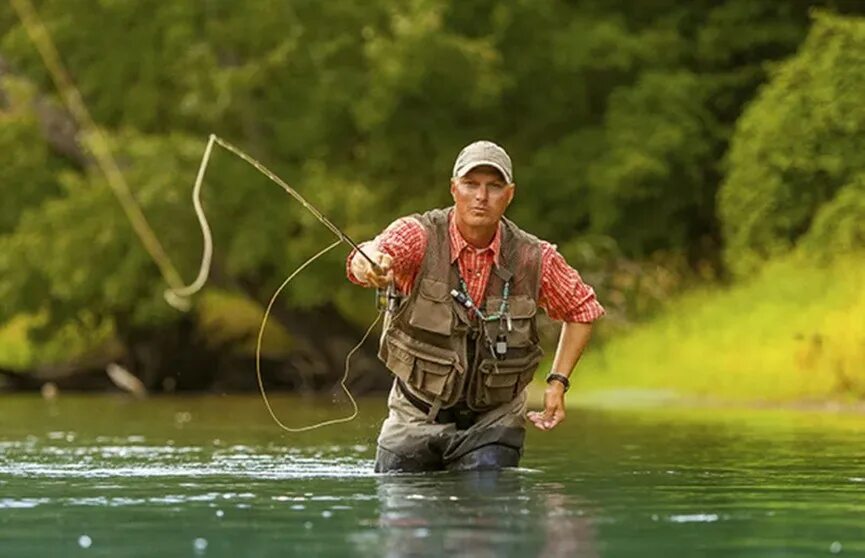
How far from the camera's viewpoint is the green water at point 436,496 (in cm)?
641

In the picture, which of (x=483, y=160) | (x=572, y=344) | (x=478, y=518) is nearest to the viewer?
(x=478, y=518)

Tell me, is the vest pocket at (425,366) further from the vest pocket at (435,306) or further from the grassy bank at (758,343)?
the grassy bank at (758,343)

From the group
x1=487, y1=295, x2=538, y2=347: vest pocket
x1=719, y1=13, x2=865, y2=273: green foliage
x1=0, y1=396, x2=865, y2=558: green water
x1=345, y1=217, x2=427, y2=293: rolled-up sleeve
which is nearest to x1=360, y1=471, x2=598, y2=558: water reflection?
x1=0, y1=396, x2=865, y2=558: green water

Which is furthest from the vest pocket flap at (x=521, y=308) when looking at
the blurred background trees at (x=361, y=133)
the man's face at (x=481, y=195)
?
the blurred background trees at (x=361, y=133)

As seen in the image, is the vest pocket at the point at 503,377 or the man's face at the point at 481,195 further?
the vest pocket at the point at 503,377

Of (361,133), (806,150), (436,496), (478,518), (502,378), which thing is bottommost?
(478,518)

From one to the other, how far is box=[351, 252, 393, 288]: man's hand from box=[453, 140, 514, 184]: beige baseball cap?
1.81 feet

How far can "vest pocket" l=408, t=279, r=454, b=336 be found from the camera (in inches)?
351

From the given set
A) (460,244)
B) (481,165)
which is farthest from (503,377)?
(481,165)

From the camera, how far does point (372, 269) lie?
831 cm

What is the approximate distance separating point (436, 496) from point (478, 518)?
0.89 meters

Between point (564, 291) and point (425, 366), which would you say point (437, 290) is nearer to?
point (425, 366)

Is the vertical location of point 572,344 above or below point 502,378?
above

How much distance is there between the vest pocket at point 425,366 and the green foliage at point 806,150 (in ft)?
36.3
